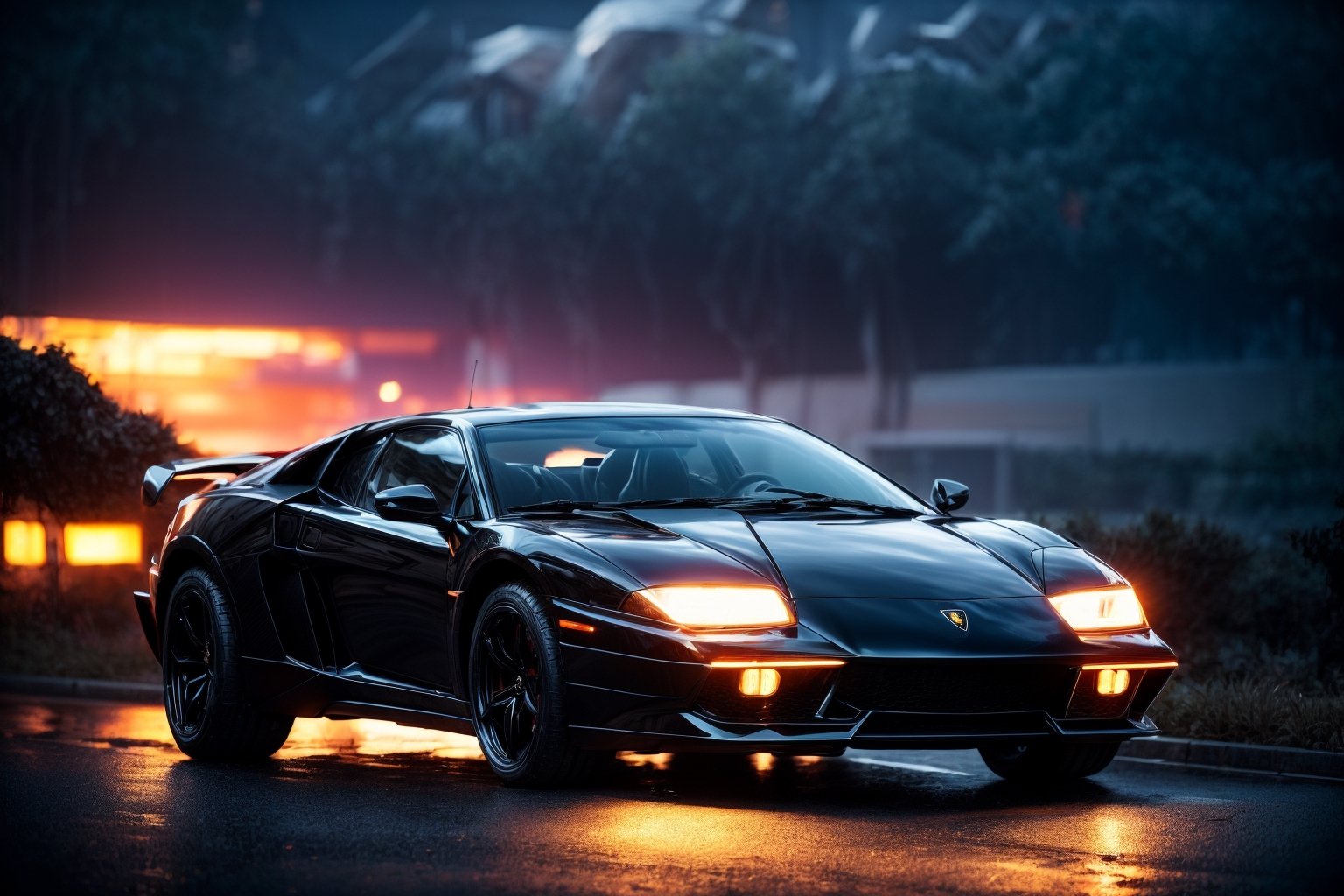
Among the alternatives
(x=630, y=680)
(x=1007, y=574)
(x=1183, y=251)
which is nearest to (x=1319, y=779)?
(x=1007, y=574)

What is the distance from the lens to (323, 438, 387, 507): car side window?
8.61 meters

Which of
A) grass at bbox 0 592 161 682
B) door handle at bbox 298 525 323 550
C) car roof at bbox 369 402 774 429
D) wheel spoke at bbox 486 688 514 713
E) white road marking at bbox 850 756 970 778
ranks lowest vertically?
grass at bbox 0 592 161 682

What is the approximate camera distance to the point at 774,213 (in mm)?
57469

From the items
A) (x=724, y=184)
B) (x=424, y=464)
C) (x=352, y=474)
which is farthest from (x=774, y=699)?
(x=724, y=184)

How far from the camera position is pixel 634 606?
681 cm

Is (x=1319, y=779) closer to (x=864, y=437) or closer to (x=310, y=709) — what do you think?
(x=310, y=709)

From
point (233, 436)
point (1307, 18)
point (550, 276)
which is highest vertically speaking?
point (1307, 18)

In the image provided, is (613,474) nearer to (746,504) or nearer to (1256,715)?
(746,504)

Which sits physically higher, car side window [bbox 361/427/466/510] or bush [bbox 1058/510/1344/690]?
car side window [bbox 361/427/466/510]

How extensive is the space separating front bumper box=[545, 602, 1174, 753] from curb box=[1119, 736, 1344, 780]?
2.12 meters

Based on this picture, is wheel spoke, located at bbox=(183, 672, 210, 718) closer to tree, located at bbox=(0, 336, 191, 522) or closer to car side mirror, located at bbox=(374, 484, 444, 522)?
car side mirror, located at bbox=(374, 484, 444, 522)

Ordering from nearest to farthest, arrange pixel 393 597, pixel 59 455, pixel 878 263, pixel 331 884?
pixel 331 884, pixel 393 597, pixel 59 455, pixel 878 263

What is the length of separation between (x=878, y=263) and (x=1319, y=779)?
47186 millimetres

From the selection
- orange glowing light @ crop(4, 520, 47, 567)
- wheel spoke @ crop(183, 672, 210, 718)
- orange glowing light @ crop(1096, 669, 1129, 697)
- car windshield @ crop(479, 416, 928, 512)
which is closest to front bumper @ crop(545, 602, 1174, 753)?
orange glowing light @ crop(1096, 669, 1129, 697)
